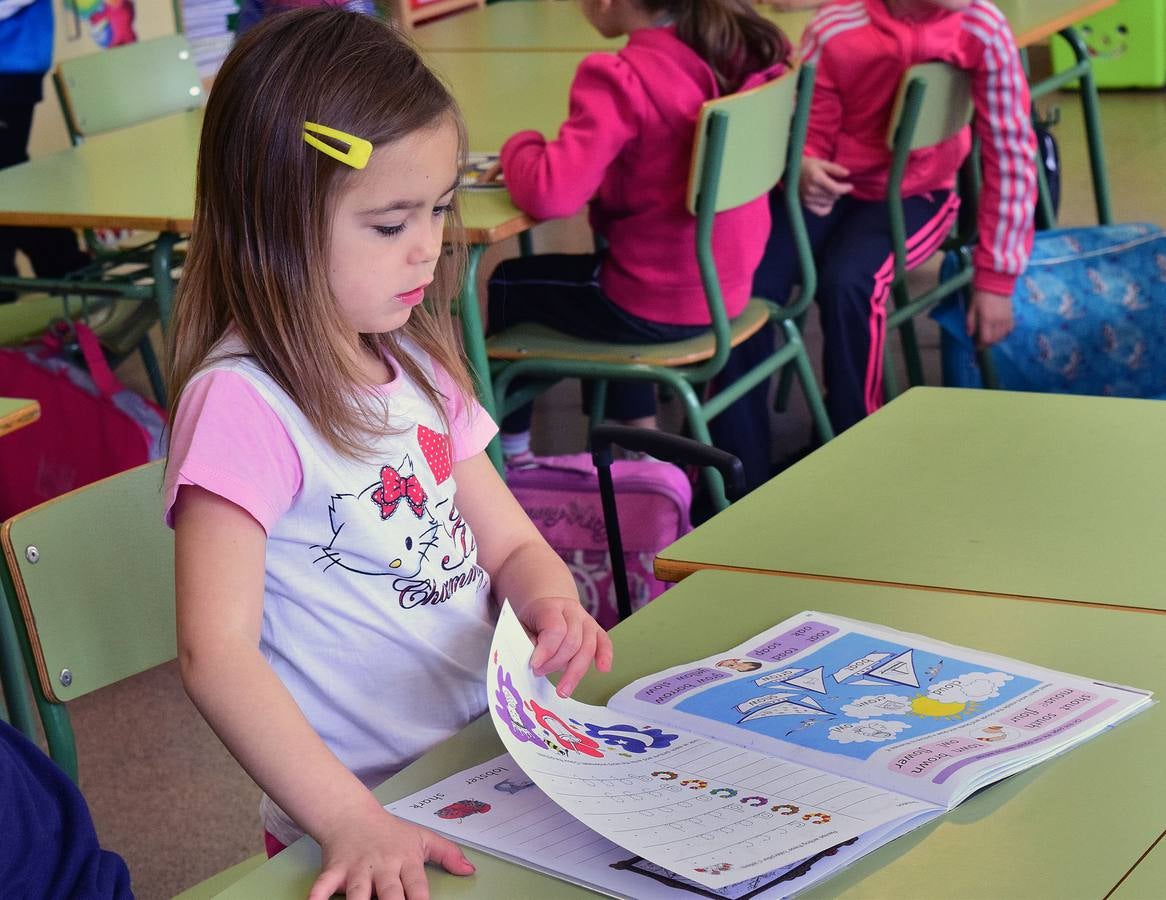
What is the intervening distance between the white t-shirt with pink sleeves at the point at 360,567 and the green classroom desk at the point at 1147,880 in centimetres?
57

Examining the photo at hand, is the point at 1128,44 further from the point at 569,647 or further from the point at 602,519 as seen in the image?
the point at 569,647

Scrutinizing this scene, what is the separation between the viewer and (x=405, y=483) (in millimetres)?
1206

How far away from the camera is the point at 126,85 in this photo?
324 centimetres

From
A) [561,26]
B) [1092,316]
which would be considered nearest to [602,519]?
[1092,316]

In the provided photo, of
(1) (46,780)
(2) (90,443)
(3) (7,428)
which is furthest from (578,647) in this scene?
(2) (90,443)

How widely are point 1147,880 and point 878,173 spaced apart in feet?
7.61

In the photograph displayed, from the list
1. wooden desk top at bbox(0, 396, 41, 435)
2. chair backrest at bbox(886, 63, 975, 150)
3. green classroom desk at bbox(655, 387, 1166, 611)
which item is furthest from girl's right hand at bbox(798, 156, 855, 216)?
wooden desk top at bbox(0, 396, 41, 435)

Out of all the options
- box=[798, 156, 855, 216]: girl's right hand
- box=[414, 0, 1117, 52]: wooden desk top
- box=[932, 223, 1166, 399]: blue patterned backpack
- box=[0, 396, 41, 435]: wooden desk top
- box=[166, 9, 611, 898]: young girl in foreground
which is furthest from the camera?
box=[414, 0, 1117, 52]: wooden desk top

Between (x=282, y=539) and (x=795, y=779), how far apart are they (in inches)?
17.3

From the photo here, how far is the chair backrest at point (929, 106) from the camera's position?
2678 millimetres

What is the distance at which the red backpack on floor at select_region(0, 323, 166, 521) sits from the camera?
281 cm

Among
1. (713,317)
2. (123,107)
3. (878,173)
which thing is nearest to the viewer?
(713,317)

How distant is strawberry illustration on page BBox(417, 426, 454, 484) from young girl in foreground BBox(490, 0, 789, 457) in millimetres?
1051

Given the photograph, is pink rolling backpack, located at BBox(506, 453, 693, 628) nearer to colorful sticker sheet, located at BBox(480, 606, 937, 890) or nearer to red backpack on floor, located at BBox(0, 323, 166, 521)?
red backpack on floor, located at BBox(0, 323, 166, 521)
